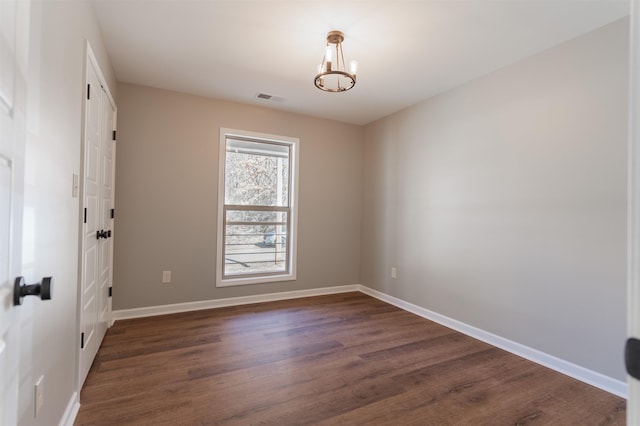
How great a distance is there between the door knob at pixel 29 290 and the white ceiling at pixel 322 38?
2115 mm

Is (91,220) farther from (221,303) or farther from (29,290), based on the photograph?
(221,303)

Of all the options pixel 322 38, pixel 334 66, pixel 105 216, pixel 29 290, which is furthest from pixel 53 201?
pixel 334 66

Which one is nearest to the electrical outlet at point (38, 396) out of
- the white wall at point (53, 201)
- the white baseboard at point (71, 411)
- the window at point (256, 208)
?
the white wall at point (53, 201)

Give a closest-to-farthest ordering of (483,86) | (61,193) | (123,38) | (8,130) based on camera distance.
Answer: (8,130)
(61,193)
(123,38)
(483,86)

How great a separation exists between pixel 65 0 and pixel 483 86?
3303mm

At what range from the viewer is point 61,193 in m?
1.55

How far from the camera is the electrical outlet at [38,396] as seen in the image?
1245 mm

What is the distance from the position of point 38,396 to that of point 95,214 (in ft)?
4.70

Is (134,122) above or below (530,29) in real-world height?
below

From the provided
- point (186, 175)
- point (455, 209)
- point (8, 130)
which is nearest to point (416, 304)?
point (455, 209)

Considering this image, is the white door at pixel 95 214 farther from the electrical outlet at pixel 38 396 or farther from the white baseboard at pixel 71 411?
the electrical outlet at pixel 38 396

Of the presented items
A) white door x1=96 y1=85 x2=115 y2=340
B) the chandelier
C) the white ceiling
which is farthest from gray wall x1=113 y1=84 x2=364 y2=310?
the chandelier

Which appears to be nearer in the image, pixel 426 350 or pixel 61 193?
pixel 61 193

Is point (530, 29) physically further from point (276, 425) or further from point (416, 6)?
point (276, 425)
